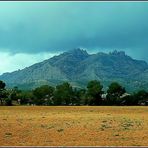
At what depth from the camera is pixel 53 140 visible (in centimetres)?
3173

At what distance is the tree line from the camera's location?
129375 millimetres

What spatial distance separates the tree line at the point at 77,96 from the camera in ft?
424

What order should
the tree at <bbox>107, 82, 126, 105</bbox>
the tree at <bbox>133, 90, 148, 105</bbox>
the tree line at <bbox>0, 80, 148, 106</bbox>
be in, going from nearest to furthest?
the tree line at <bbox>0, 80, 148, 106</bbox> → the tree at <bbox>107, 82, 126, 105</bbox> → the tree at <bbox>133, 90, 148, 105</bbox>

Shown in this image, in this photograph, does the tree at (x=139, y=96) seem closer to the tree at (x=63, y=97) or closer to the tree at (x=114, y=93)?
the tree at (x=114, y=93)

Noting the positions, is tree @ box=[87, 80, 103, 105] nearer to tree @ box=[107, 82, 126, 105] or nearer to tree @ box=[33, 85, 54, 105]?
tree @ box=[107, 82, 126, 105]

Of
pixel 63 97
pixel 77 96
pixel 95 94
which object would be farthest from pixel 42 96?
pixel 95 94

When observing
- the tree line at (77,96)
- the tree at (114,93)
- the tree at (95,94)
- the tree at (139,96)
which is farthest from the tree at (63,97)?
the tree at (139,96)

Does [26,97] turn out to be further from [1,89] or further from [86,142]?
[86,142]

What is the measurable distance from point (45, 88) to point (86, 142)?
110m

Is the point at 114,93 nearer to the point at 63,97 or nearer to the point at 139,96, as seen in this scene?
the point at 139,96

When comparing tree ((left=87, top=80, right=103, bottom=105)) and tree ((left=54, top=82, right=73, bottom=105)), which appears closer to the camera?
tree ((left=87, top=80, right=103, bottom=105))

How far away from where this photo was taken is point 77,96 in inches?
5438

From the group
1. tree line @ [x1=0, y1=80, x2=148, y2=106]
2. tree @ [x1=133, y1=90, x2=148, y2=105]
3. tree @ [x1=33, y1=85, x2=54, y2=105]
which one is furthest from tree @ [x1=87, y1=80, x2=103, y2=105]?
tree @ [x1=33, y1=85, x2=54, y2=105]

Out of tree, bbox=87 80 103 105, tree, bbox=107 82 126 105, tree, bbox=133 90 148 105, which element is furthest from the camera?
tree, bbox=133 90 148 105
